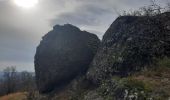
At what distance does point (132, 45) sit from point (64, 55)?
1086cm

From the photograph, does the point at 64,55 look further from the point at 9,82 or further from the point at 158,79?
the point at 9,82

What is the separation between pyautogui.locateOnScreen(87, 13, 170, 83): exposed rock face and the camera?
18.5m

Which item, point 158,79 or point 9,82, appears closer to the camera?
point 158,79

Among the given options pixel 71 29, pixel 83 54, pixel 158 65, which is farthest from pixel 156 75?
pixel 71 29

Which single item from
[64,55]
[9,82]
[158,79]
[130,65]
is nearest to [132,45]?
[130,65]

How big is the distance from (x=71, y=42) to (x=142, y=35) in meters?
10.9

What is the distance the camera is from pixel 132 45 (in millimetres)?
19281

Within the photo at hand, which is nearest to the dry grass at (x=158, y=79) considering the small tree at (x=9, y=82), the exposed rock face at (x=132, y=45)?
the exposed rock face at (x=132, y=45)

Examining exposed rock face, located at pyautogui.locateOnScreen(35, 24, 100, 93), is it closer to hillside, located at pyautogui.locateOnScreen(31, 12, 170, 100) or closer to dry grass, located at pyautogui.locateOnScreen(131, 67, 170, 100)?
hillside, located at pyautogui.locateOnScreen(31, 12, 170, 100)

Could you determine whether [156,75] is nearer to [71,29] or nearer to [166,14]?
[166,14]

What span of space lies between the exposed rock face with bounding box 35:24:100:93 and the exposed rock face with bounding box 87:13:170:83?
556 centimetres

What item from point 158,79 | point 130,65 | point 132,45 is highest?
point 132,45

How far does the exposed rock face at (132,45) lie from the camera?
18453 mm

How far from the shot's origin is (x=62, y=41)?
29.8 metres
